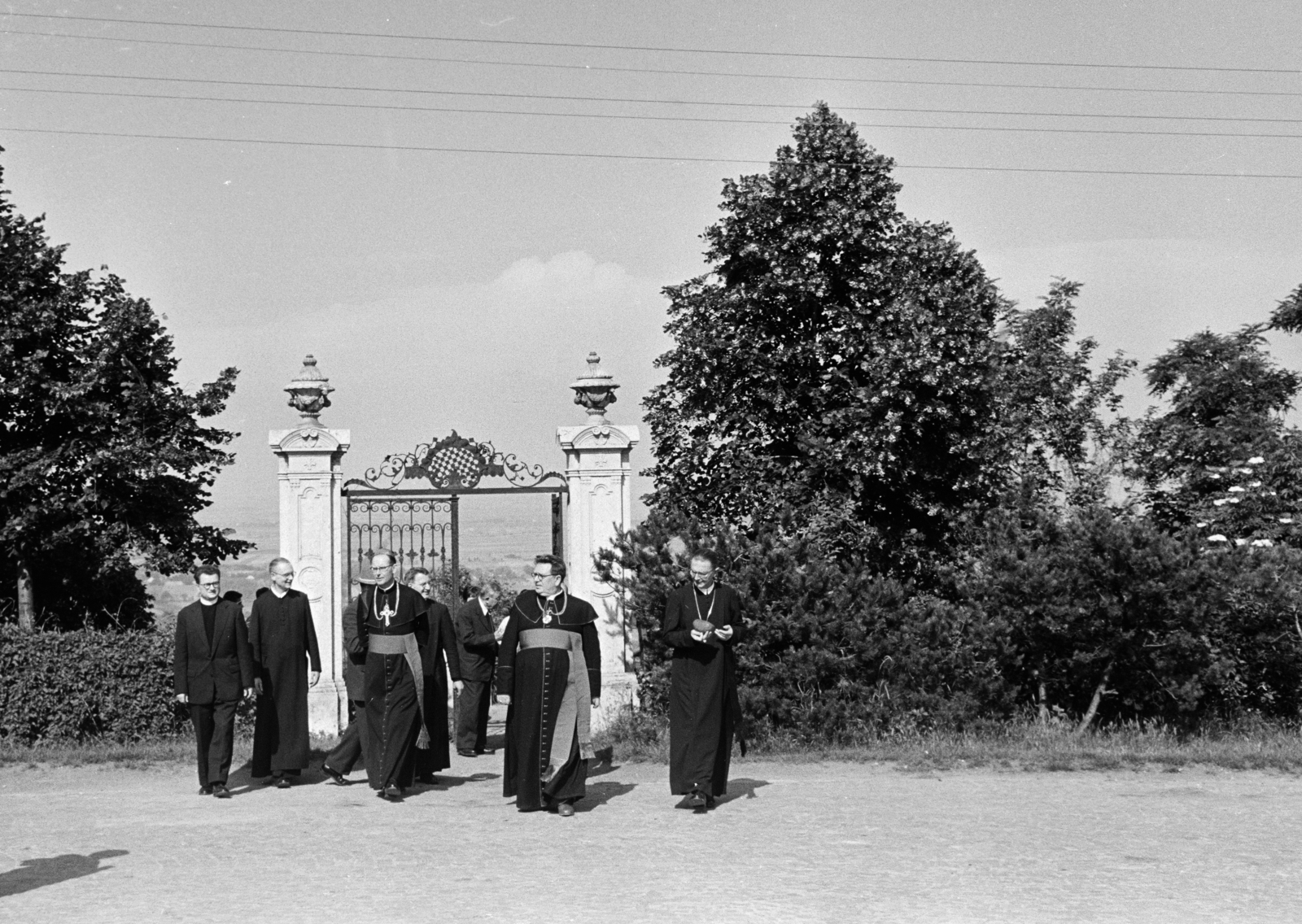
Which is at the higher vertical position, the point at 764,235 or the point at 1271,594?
the point at 764,235

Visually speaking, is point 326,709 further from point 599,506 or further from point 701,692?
point 701,692

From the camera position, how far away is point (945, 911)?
22.5ft

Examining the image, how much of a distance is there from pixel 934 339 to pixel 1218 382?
13.5 metres

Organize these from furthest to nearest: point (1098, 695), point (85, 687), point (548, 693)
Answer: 1. point (1098, 695)
2. point (85, 687)
3. point (548, 693)

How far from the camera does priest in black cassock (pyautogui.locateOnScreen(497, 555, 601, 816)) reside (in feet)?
32.0

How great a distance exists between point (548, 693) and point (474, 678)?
3.16m

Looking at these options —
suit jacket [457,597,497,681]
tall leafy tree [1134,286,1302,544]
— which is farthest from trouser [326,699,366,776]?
tall leafy tree [1134,286,1302,544]

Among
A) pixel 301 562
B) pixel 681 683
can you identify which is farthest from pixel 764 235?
pixel 681 683

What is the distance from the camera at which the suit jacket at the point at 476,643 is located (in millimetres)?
12844

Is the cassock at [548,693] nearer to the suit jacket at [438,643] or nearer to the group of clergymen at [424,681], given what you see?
the group of clergymen at [424,681]

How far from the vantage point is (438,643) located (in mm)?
11391

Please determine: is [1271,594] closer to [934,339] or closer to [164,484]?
[934,339]

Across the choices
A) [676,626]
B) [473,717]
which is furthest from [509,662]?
[473,717]

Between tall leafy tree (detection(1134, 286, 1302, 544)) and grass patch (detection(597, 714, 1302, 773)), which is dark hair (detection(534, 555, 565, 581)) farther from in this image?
tall leafy tree (detection(1134, 286, 1302, 544))
